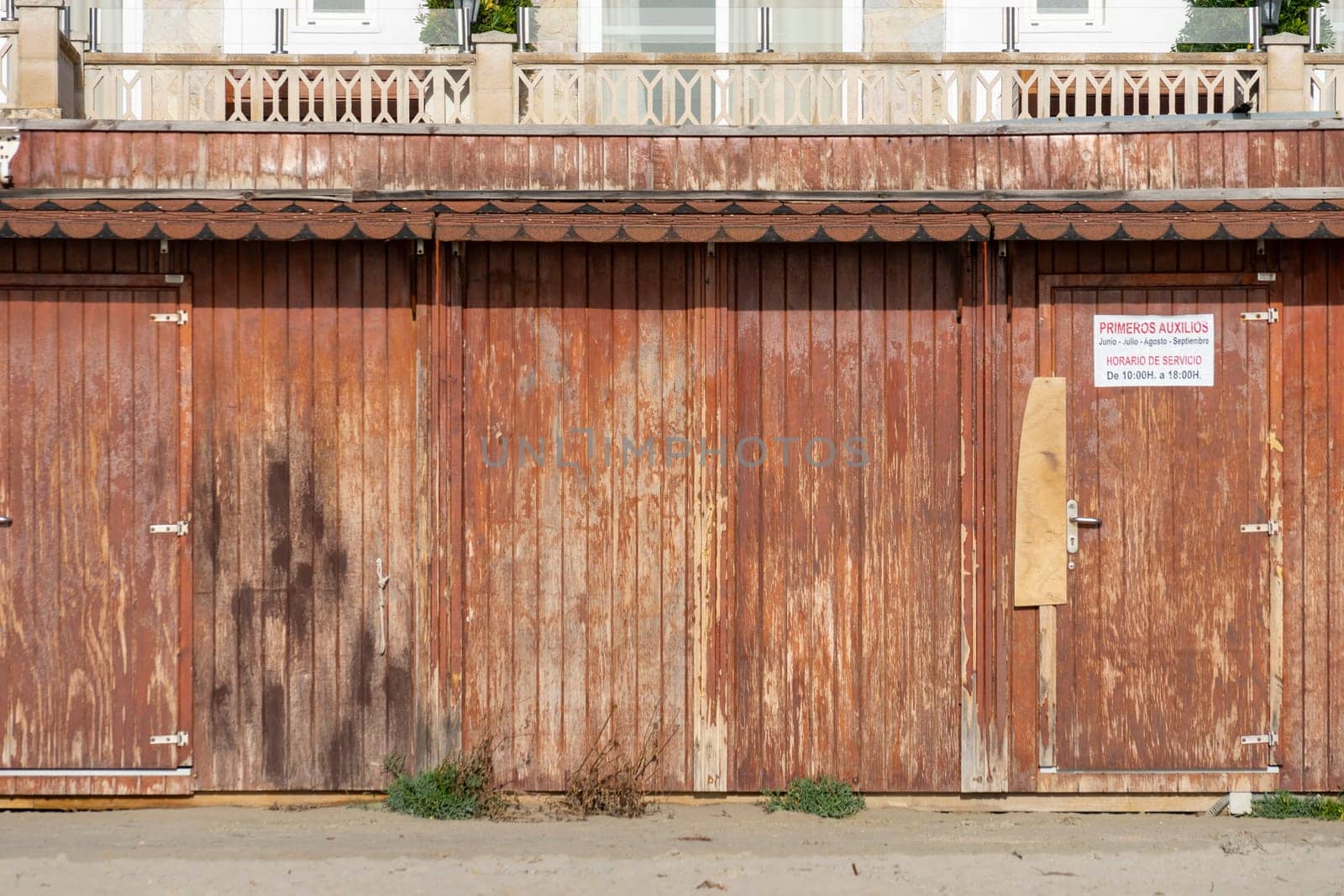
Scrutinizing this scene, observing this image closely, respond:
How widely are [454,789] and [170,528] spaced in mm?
1870

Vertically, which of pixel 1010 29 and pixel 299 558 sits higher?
pixel 1010 29

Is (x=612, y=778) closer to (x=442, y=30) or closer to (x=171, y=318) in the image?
(x=171, y=318)

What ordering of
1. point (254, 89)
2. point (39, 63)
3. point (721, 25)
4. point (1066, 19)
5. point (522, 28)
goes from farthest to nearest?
point (1066, 19), point (721, 25), point (522, 28), point (254, 89), point (39, 63)

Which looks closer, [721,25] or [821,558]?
[821,558]

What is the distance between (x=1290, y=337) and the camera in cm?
608

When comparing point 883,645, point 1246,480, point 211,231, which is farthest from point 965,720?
point 211,231

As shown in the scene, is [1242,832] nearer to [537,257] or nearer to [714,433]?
[714,433]

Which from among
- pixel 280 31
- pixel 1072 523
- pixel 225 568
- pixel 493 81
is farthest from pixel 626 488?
pixel 280 31

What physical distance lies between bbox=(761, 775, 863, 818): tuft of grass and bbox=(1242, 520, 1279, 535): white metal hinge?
2304mm

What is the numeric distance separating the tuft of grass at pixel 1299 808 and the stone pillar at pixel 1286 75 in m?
3.92

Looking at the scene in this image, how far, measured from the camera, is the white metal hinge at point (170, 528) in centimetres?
604

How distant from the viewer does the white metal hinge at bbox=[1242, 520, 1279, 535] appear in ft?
20.0

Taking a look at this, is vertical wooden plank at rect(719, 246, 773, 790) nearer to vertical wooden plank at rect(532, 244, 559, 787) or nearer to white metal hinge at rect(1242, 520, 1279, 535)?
vertical wooden plank at rect(532, 244, 559, 787)

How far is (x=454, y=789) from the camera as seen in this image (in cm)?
603
